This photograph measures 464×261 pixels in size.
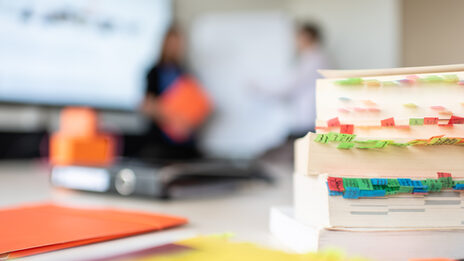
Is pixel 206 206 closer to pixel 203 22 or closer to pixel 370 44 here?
pixel 203 22

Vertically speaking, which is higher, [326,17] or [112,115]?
[326,17]

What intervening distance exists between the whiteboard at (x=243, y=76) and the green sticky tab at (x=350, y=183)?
2.18 meters

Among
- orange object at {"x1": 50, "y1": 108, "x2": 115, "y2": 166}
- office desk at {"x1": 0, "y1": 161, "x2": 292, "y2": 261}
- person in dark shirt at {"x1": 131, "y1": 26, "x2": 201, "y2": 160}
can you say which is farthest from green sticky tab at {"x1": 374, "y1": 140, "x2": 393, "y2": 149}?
person in dark shirt at {"x1": 131, "y1": 26, "x2": 201, "y2": 160}

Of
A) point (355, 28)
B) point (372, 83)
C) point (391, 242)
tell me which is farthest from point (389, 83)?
point (355, 28)

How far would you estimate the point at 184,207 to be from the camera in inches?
23.1

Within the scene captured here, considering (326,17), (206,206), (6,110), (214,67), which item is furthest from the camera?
(326,17)

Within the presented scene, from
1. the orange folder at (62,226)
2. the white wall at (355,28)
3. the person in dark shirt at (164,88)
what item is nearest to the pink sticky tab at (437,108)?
the orange folder at (62,226)

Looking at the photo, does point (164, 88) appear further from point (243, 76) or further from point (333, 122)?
point (333, 122)

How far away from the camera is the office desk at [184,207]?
0.35m

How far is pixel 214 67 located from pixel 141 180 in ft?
6.82

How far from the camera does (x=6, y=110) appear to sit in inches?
65.6

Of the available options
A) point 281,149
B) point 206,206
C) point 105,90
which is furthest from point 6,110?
point 206,206

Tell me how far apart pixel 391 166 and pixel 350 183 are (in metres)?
0.04

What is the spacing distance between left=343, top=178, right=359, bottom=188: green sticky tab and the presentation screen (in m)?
1.30
